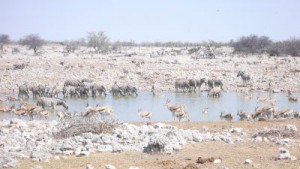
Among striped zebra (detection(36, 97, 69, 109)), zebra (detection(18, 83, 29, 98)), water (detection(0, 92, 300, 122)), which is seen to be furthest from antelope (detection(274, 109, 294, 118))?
zebra (detection(18, 83, 29, 98))

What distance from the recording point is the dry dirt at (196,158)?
13.0 m

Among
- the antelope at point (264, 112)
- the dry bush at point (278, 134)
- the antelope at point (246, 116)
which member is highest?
the dry bush at point (278, 134)

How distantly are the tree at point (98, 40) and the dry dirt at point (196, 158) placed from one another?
57.2 metres

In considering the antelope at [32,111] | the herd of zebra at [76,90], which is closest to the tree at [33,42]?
the herd of zebra at [76,90]

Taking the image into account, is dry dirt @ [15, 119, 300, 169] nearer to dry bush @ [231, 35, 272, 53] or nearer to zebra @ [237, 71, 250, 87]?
zebra @ [237, 71, 250, 87]

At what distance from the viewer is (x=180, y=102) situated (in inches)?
1208

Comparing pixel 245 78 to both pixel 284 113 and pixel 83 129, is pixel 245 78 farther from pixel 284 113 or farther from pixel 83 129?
pixel 83 129

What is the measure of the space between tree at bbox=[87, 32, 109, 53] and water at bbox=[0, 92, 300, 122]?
→ 37907mm

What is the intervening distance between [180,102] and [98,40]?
44959 mm

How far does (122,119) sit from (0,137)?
840cm

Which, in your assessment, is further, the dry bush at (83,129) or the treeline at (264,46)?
the treeline at (264,46)

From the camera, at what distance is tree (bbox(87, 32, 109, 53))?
238 feet

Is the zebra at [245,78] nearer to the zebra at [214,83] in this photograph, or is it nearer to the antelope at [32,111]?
the zebra at [214,83]

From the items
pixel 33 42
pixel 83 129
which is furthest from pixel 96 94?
pixel 33 42
